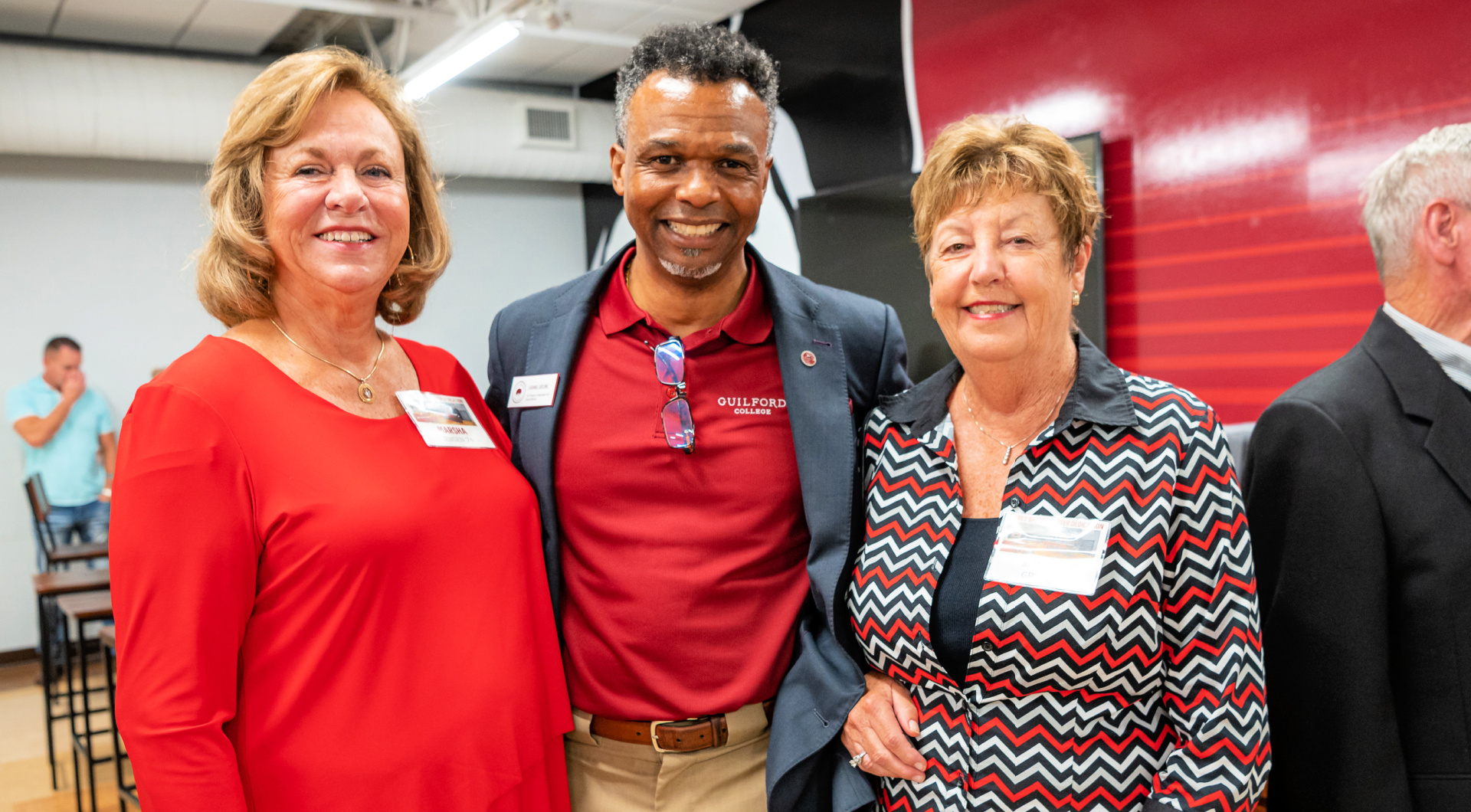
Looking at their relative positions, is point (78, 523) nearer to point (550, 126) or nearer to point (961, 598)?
point (550, 126)

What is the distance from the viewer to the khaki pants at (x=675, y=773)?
180 cm

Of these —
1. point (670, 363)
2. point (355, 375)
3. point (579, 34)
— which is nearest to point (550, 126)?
point (579, 34)

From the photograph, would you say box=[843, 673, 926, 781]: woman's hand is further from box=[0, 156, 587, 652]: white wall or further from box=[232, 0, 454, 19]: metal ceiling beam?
box=[0, 156, 587, 652]: white wall

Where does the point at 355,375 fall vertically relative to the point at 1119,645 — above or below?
above

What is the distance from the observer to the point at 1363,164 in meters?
3.84

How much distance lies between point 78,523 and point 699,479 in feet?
22.1

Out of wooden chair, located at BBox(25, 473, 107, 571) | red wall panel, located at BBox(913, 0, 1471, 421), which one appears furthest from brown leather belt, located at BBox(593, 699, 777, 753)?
wooden chair, located at BBox(25, 473, 107, 571)

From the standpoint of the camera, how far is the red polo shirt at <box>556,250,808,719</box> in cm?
178

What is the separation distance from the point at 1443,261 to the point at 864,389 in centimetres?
102

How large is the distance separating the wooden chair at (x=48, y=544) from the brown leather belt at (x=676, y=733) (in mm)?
4872

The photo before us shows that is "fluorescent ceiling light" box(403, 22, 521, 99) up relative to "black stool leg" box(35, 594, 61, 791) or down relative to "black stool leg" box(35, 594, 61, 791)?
up

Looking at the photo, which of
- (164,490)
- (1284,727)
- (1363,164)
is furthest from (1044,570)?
(1363,164)

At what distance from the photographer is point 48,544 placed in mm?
6910

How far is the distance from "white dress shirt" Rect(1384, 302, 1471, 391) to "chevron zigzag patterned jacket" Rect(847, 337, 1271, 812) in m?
0.52
